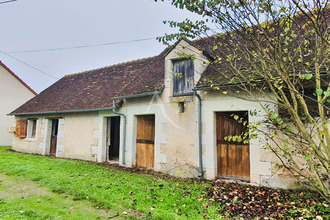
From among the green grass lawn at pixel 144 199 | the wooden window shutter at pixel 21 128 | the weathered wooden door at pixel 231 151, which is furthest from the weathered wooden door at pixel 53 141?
the weathered wooden door at pixel 231 151

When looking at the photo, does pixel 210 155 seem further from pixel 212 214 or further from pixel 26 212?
pixel 26 212

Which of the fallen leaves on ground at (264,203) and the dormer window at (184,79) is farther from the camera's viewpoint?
the dormer window at (184,79)

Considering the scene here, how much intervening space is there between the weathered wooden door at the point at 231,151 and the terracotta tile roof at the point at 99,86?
2340mm

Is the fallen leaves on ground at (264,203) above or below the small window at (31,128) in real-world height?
below

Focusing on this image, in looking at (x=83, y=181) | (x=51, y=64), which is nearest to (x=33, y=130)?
(x=83, y=181)

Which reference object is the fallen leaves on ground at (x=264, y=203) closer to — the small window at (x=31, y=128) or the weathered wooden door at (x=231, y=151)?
the weathered wooden door at (x=231, y=151)

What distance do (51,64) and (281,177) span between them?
27345 mm

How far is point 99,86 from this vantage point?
33.8 ft

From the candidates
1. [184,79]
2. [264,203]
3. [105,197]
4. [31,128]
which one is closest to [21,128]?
[31,128]

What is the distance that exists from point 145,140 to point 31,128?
8.61 m

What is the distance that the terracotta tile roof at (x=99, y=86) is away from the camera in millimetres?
7602

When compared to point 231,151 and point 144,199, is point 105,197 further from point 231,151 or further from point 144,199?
point 231,151

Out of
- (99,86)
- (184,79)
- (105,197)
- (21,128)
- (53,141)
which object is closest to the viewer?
(105,197)

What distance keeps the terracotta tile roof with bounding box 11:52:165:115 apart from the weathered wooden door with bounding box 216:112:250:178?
2340mm
